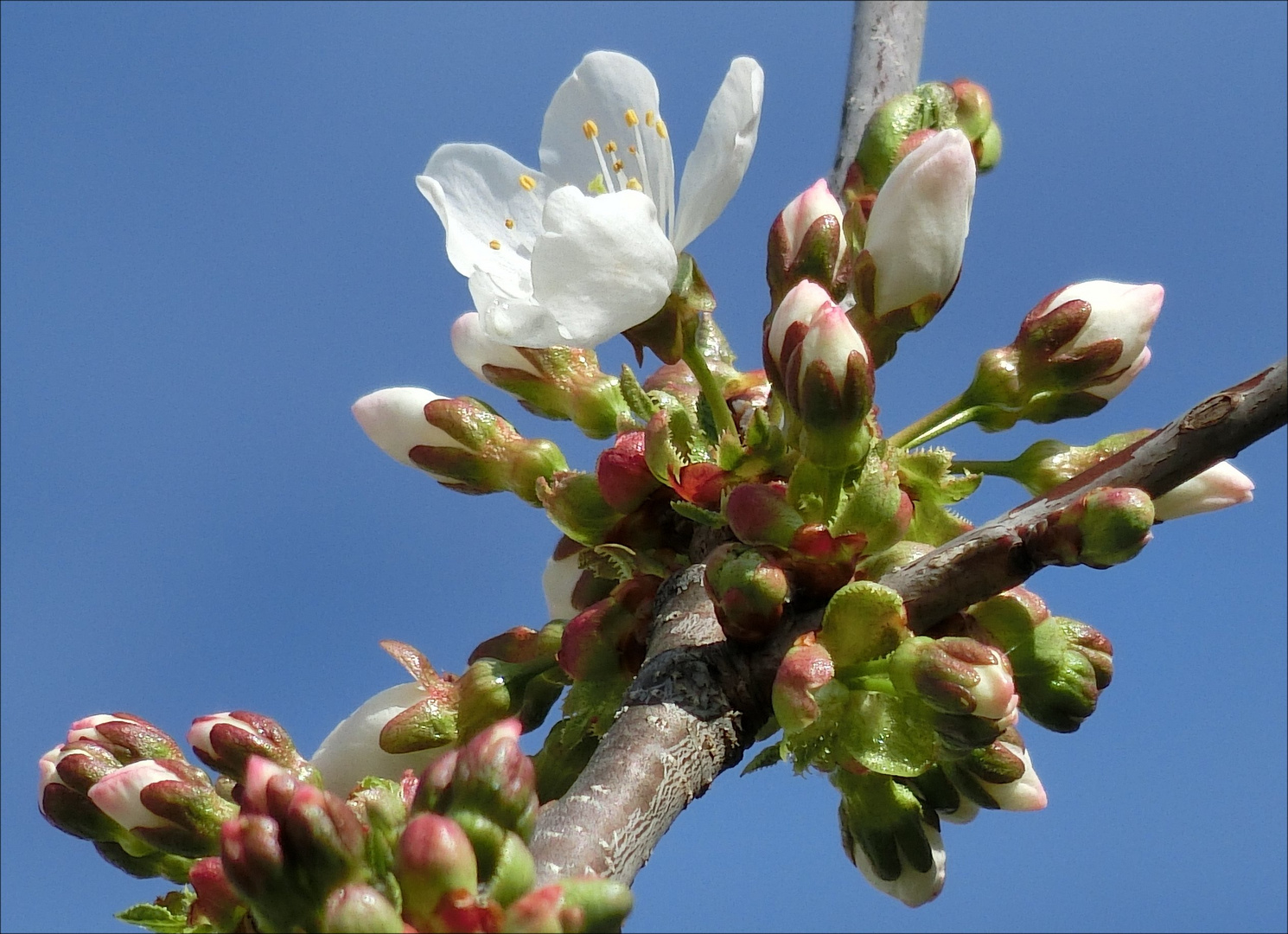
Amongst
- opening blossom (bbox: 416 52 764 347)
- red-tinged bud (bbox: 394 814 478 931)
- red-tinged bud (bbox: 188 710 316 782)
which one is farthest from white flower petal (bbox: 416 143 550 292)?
red-tinged bud (bbox: 394 814 478 931)

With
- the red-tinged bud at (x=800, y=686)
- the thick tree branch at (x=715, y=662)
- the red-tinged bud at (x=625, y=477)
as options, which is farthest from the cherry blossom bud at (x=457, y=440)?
the red-tinged bud at (x=800, y=686)

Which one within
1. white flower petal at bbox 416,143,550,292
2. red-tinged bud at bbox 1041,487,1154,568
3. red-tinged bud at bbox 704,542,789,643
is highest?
white flower petal at bbox 416,143,550,292

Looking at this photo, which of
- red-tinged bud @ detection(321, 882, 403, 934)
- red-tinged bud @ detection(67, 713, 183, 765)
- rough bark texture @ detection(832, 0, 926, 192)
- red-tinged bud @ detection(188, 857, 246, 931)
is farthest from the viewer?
rough bark texture @ detection(832, 0, 926, 192)

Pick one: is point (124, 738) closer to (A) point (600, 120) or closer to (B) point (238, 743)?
(B) point (238, 743)

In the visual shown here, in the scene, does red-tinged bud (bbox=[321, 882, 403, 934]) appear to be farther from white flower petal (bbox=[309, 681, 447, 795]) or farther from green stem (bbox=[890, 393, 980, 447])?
green stem (bbox=[890, 393, 980, 447])

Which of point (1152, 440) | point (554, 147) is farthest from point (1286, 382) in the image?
point (554, 147)

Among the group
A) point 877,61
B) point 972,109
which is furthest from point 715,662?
point 877,61

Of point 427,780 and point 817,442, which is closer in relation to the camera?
point 427,780

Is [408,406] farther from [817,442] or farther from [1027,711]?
[1027,711]
